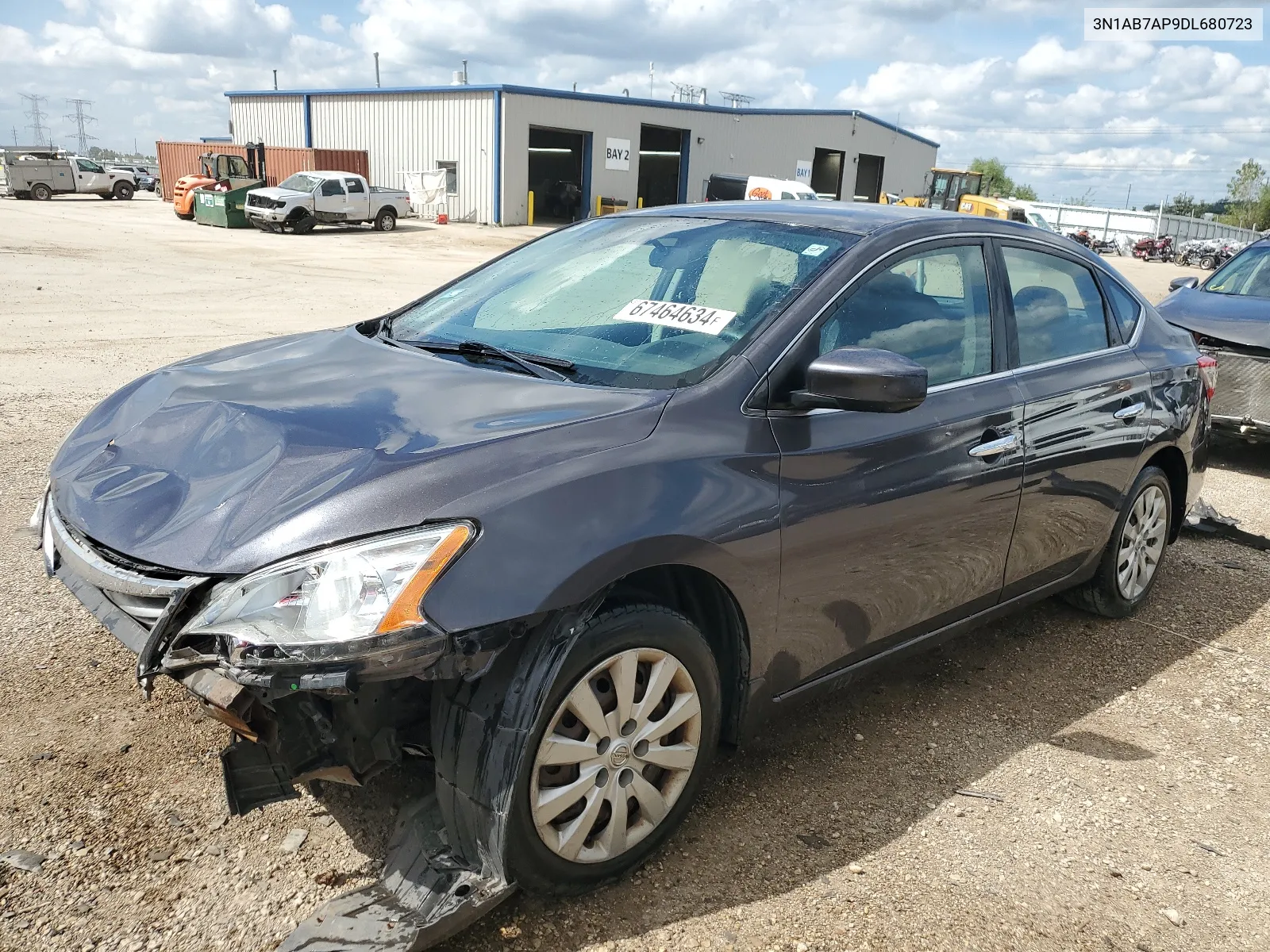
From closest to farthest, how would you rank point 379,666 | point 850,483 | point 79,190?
point 379,666 → point 850,483 → point 79,190

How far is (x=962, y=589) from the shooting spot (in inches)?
135

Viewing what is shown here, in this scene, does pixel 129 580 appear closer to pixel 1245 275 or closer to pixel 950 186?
pixel 1245 275

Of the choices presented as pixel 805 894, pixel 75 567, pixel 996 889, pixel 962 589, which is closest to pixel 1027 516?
pixel 962 589

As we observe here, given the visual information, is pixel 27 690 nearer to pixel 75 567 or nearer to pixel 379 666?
pixel 75 567

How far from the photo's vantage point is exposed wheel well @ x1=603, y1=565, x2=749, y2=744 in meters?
2.54

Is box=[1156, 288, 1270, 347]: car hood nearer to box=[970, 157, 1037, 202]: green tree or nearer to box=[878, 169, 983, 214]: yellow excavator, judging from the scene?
box=[878, 169, 983, 214]: yellow excavator

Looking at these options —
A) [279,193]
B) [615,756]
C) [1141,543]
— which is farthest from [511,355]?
[279,193]

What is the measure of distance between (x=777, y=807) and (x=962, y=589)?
103cm

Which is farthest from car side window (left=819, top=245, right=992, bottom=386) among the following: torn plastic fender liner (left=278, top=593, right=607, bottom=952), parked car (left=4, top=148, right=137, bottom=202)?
parked car (left=4, top=148, right=137, bottom=202)

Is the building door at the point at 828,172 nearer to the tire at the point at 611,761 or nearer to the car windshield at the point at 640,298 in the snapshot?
the car windshield at the point at 640,298

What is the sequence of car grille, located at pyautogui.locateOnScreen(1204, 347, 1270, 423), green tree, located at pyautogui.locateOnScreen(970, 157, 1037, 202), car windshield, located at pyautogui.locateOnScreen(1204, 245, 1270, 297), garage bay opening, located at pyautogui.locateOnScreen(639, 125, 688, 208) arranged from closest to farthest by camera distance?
1. car grille, located at pyautogui.locateOnScreen(1204, 347, 1270, 423)
2. car windshield, located at pyautogui.locateOnScreen(1204, 245, 1270, 297)
3. garage bay opening, located at pyautogui.locateOnScreen(639, 125, 688, 208)
4. green tree, located at pyautogui.locateOnScreen(970, 157, 1037, 202)

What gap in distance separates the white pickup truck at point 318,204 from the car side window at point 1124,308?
27.6 m

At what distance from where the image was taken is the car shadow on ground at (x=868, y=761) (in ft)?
8.46

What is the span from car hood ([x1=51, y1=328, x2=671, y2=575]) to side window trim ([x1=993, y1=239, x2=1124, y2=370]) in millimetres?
1612
